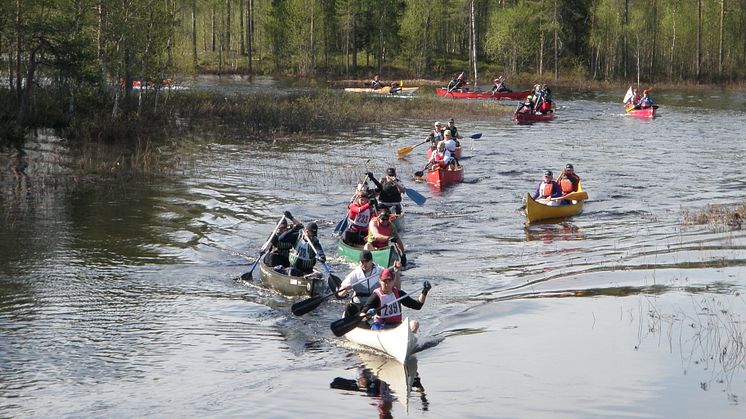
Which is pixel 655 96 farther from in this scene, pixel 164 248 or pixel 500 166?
pixel 164 248

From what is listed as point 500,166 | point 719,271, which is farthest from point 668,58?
point 719,271

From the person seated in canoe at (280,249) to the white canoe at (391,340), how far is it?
176 inches

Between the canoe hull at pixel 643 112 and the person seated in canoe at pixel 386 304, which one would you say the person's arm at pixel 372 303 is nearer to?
the person seated in canoe at pixel 386 304

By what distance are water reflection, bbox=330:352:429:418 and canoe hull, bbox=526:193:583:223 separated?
12006 mm

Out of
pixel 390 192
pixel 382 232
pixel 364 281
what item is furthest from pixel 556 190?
pixel 364 281

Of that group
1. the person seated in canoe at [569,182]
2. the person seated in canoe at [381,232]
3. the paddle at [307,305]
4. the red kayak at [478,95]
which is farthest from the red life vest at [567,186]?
the red kayak at [478,95]

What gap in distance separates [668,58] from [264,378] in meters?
85.8

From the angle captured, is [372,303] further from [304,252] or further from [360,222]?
[360,222]

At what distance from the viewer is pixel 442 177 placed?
32875mm

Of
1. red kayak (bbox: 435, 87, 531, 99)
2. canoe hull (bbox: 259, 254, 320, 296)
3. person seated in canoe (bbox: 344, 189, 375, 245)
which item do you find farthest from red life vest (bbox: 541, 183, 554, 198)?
red kayak (bbox: 435, 87, 531, 99)

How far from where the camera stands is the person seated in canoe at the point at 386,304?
15438 mm

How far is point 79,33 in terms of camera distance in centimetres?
3762

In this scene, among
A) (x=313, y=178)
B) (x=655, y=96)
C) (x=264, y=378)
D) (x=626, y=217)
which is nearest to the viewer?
(x=264, y=378)

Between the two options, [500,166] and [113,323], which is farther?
[500,166]
